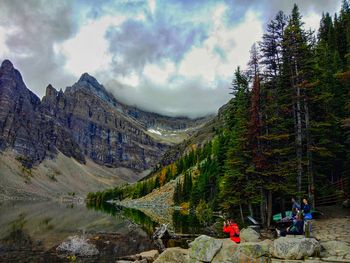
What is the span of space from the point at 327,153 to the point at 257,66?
11.2m

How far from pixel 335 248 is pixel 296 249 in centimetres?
262

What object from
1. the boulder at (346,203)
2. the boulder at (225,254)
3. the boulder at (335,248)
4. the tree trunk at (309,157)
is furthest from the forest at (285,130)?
the boulder at (225,254)

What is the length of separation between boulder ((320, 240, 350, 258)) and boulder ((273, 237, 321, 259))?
2.14 feet

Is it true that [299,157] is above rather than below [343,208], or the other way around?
above

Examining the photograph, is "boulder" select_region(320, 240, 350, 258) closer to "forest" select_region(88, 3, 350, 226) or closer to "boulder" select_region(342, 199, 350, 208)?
"forest" select_region(88, 3, 350, 226)

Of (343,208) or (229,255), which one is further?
(343,208)

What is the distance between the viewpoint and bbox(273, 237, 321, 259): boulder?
2061 cm

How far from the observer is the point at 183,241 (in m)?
41.7

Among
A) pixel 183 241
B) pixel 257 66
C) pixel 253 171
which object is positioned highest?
pixel 257 66

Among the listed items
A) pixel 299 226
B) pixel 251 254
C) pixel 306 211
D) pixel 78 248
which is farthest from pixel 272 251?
pixel 78 248

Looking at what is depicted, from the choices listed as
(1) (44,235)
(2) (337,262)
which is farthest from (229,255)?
(1) (44,235)

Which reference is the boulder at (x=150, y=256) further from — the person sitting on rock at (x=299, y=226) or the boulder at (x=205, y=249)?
the person sitting on rock at (x=299, y=226)

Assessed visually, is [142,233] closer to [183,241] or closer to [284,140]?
[183,241]

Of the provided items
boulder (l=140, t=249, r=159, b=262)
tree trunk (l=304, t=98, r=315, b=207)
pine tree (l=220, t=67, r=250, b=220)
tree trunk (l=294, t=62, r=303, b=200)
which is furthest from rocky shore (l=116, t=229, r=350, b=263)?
pine tree (l=220, t=67, r=250, b=220)
